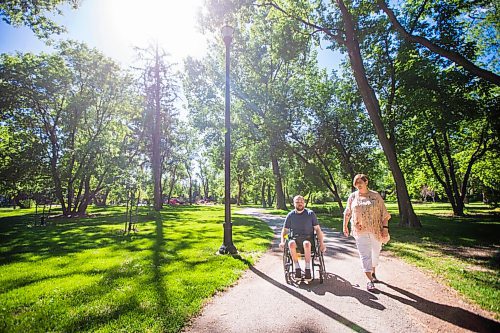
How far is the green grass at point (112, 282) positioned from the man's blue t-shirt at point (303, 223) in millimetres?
1734

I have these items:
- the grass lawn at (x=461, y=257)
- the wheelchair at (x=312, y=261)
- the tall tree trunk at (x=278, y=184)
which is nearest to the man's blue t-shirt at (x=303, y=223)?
the wheelchair at (x=312, y=261)

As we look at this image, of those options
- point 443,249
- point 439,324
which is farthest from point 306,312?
point 443,249

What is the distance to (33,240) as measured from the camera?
11242 mm

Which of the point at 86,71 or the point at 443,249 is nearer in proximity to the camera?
the point at 443,249

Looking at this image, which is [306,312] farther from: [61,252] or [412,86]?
[412,86]

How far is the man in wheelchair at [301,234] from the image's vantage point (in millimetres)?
5152

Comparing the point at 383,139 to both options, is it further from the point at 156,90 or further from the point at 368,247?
the point at 156,90

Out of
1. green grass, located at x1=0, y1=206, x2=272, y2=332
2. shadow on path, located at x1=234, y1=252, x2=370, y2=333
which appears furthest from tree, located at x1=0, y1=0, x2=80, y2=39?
shadow on path, located at x1=234, y1=252, x2=370, y2=333

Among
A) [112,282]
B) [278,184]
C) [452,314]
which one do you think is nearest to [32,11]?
[112,282]

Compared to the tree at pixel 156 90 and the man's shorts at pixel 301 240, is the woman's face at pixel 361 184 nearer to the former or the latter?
the man's shorts at pixel 301 240

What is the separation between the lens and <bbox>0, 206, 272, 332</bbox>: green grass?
380cm

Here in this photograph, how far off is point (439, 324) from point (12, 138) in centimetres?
3294

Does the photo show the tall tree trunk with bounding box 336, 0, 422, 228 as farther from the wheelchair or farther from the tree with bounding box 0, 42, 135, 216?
the tree with bounding box 0, 42, 135, 216

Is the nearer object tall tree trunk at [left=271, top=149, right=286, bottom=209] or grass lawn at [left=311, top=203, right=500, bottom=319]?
grass lawn at [left=311, top=203, right=500, bottom=319]
